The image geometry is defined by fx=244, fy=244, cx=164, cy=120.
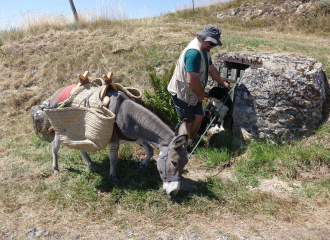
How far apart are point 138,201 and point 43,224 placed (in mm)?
1414

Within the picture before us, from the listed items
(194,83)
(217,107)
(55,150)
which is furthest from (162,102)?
(55,150)

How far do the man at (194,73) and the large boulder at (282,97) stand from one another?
2.61 feet

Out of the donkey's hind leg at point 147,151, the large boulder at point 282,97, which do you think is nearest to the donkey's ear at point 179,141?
the donkey's hind leg at point 147,151

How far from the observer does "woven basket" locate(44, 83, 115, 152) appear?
12.1ft

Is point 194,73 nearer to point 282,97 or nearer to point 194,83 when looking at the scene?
point 194,83

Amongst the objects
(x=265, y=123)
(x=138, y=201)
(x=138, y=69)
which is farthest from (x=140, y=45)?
(x=138, y=201)

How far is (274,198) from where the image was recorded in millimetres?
3531

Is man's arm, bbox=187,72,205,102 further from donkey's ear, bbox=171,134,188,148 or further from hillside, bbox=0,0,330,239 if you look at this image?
hillside, bbox=0,0,330,239

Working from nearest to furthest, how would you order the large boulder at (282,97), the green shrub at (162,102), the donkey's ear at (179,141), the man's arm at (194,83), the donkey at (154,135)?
the donkey's ear at (179,141), the donkey at (154,135), the man's arm at (194,83), the large boulder at (282,97), the green shrub at (162,102)

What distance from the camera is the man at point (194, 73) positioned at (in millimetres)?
3785

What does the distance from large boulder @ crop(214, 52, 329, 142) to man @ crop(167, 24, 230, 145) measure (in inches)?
31.3

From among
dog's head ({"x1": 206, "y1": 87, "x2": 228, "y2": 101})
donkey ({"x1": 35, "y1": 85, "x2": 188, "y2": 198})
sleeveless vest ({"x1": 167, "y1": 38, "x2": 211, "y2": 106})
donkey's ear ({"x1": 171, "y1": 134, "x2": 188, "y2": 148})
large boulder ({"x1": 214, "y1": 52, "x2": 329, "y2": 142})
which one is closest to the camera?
donkey's ear ({"x1": 171, "y1": 134, "x2": 188, "y2": 148})

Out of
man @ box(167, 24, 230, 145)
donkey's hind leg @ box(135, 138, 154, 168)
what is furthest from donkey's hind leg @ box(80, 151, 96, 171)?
man @ box(167, 24, 230, 145)

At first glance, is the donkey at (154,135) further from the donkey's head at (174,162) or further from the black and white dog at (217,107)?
the black and white dog at (217,107)
